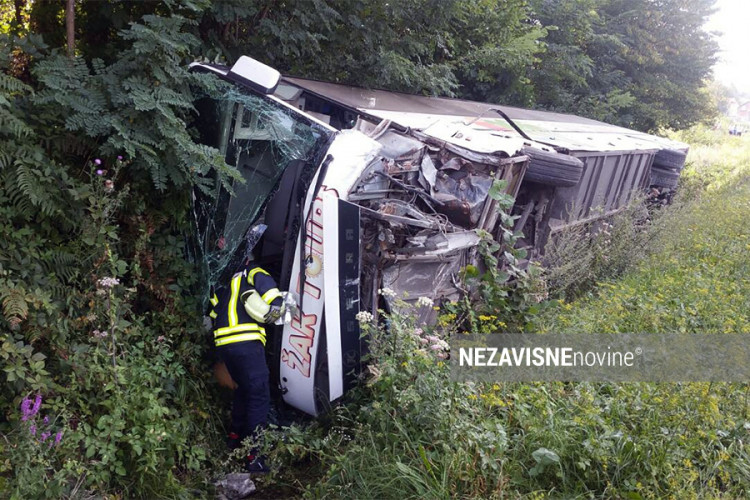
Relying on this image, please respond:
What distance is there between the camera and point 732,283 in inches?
217

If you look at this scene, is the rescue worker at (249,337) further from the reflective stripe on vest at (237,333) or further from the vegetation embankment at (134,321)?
the vegetation embankment at (134,321)

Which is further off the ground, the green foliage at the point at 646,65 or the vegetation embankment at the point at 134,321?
the green foliage at the point at 646,65

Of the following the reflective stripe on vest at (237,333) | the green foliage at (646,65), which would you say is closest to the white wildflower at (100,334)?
the reflective stripe on vest at (237,333)

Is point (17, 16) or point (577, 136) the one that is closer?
point (17, 16)

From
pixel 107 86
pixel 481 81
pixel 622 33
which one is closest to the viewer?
pixel 107 86

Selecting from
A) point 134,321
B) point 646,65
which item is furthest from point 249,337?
point 646,65

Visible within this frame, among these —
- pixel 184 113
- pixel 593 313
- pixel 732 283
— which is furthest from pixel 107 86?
pixel 732 283

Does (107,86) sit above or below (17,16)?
below

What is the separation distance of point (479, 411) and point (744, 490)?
1281mm

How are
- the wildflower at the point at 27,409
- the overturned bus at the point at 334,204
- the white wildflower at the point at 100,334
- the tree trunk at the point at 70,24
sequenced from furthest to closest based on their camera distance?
the tree trunk at the point at 70,24, the overturned bus at the point at 334,204, the white wildflower at the point at 100,334, the wildflower at the point at 27,409

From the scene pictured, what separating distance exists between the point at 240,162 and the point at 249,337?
131 cm

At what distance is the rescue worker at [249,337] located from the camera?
3666mm

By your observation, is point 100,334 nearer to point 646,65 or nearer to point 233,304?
point 233,304

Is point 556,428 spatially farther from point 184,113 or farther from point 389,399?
point 184,113
